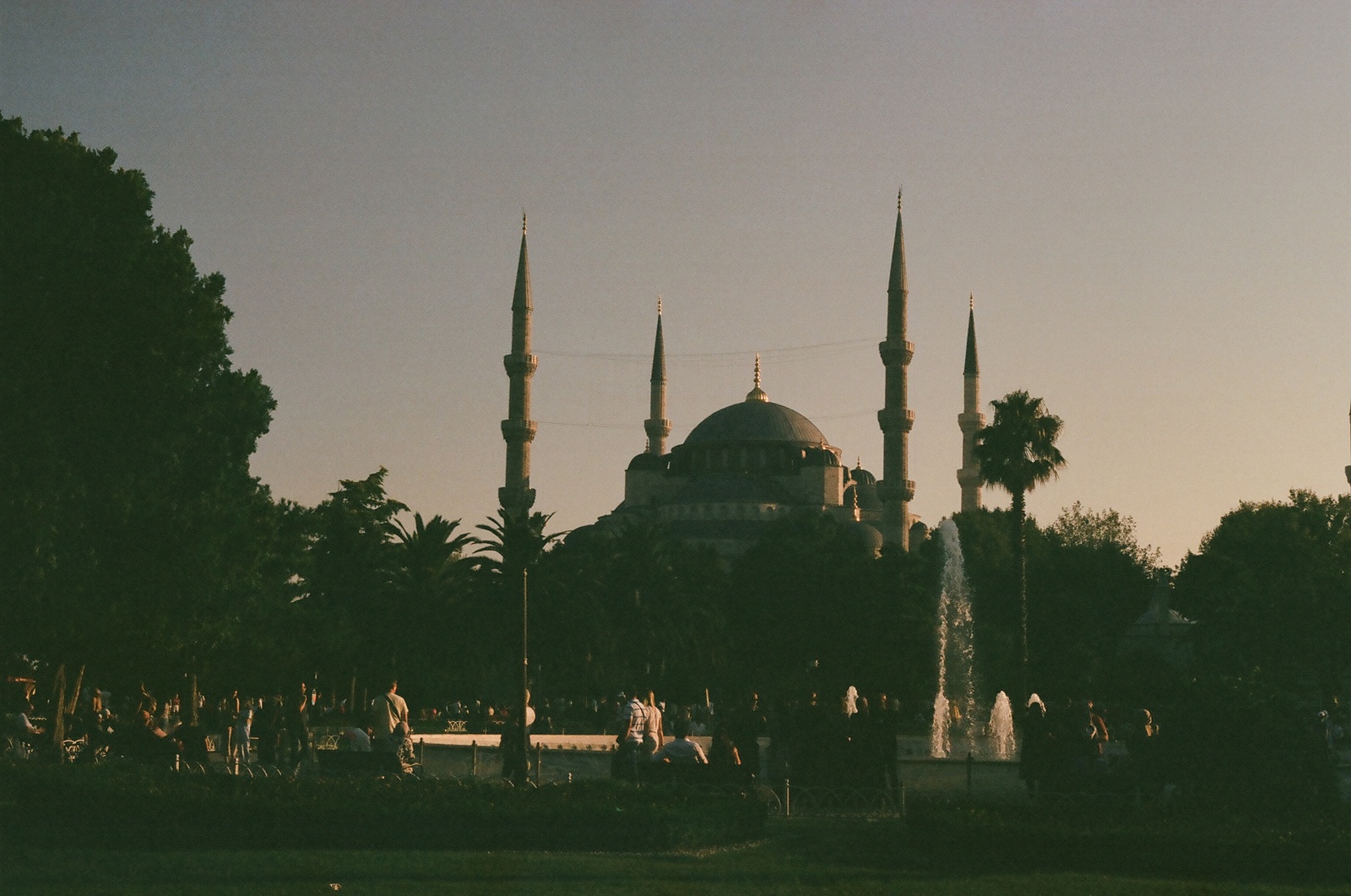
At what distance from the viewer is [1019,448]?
142 ft

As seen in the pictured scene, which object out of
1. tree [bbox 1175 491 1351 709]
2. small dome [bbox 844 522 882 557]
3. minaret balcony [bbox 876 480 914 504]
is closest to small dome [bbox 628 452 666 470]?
small dome [bbox 844 522 882 557]

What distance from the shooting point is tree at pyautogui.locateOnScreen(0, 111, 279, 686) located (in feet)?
71.3

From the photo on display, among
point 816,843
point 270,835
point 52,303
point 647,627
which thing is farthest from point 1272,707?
point 647,627

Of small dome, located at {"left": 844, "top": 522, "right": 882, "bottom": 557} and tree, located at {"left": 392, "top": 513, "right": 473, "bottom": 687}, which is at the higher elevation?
small dome, located at {"left": 844, "top": 522, "right": 882, "bottom": 557}

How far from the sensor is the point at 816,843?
539 inches

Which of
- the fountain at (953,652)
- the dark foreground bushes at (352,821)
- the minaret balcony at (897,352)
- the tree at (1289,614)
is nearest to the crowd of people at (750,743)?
the dark foreground bushes at (352,821)

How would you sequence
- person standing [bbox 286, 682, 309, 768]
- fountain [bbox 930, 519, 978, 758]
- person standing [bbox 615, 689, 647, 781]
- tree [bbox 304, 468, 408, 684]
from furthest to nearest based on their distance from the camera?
tree [bbox 304, 468, 408, 684] < fountain [bbox 930, 519, 978, 758] < person standing [bbox 286, 682, 309, 768] < person standing [bbox 615, 689, 647, 781]

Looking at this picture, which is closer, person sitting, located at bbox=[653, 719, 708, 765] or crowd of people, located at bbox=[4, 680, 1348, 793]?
crowd of people, located at bbox=[4, 680, 1348, 793]

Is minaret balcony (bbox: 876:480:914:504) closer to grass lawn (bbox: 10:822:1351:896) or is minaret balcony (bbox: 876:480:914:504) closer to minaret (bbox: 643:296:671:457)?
minaret (bbox: 643:296:671:457)

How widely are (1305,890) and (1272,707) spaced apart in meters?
3.31

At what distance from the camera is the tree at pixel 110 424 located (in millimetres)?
21734

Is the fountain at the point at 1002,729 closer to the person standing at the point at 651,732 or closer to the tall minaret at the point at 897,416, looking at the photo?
the person standing at the point at 651,732

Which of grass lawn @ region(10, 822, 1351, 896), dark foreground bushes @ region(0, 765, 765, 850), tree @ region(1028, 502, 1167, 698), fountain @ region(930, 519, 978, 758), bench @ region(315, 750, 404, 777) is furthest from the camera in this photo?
tree @ region(1028, 502, 1167, 698)

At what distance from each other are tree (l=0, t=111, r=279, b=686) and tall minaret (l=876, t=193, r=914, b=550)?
55.1 m
